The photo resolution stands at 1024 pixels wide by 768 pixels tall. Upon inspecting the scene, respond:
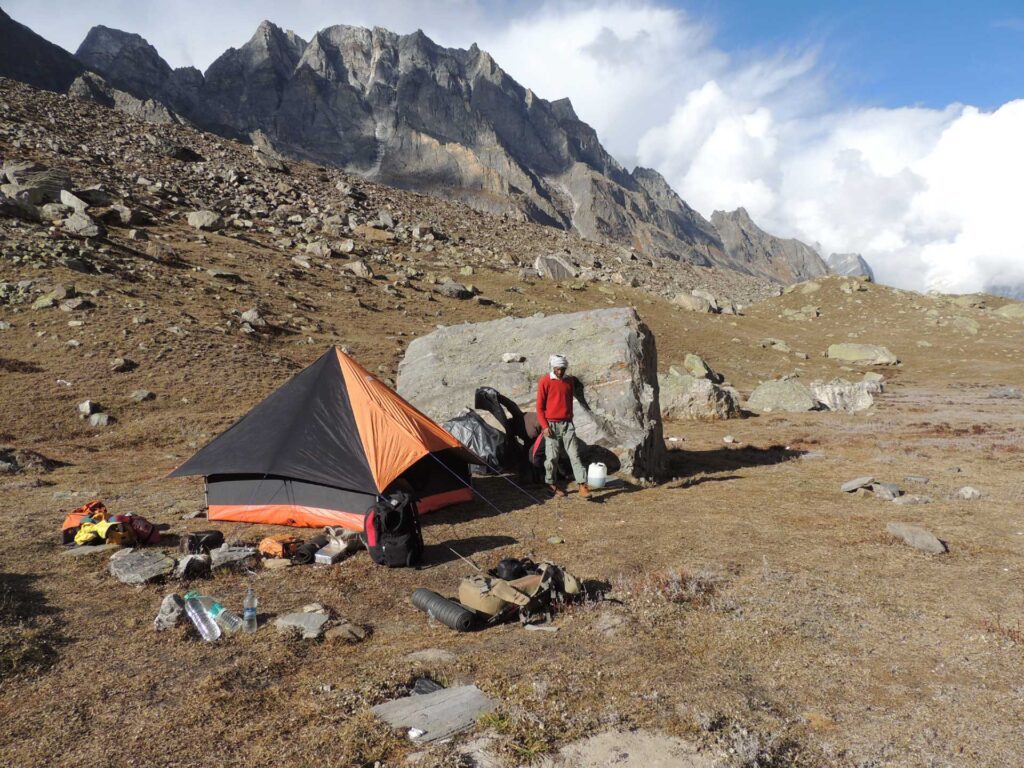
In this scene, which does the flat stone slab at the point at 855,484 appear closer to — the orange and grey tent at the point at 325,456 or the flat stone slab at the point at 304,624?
the orange and grey tent at the point at 325,456

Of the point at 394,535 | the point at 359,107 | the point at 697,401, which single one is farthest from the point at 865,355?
the point at 359,107

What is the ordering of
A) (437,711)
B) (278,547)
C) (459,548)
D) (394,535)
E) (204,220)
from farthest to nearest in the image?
(204,220) → (459,548) → (278,547) → (394,535) → (437,711)

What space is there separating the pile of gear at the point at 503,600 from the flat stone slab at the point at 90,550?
453 centimetres

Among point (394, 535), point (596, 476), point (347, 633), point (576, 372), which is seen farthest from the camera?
point (576, 372)

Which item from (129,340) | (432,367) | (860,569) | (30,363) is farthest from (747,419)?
(30,363)

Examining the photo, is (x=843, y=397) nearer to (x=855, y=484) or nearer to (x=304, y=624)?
(x=855, y=484)

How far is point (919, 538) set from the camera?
827 cm

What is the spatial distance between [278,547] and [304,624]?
236 centimetres

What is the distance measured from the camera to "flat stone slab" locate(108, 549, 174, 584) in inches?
282

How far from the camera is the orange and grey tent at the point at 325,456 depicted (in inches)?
384

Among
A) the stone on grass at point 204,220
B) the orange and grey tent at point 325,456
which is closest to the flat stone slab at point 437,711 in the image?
the orange and grey tent at point 325,456

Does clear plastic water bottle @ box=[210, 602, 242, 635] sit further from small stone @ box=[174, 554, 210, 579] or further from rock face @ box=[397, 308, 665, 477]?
rock face @ box=[397, 308, 665, 477]

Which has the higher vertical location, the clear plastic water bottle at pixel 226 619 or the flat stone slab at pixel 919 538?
the clear plastic water bottle at pixel 226 619

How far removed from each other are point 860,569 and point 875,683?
3.01 metres
